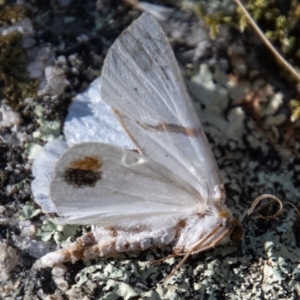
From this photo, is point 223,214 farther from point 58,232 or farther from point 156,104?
point 58,232

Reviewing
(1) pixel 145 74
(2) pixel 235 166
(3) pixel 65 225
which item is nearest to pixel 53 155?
(3) pixel 65 225

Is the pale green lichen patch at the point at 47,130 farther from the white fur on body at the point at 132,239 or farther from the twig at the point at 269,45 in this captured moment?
the twig at the point at 269,45

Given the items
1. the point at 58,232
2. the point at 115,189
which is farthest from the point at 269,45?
the point at 58,232

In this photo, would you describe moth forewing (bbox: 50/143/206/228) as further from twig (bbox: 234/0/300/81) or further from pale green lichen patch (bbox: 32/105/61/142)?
twig (bbox: 234/0/300/81)

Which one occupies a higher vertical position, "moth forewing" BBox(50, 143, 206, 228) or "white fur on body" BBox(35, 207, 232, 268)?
"moth forewing" BBox(50, 143, 206, 228)

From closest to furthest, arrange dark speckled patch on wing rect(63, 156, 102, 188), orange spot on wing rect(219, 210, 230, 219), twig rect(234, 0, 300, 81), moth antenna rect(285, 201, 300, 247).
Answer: dark speckled patch on wing rect(63, 156, 102, 188) < orange spot on wing rect(219, 210, 230, 219) < moth antenna rect(285, 201, 300, 247) < twig rect(234, 0, 300, 81)

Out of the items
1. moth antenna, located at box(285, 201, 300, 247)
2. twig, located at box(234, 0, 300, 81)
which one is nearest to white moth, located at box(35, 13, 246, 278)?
moth antenna, located at box(285, 201, 300, 247)

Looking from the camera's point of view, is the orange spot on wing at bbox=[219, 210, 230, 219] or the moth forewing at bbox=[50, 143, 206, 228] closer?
the moth forewing at bbox=[50, 143, 206, 228]
